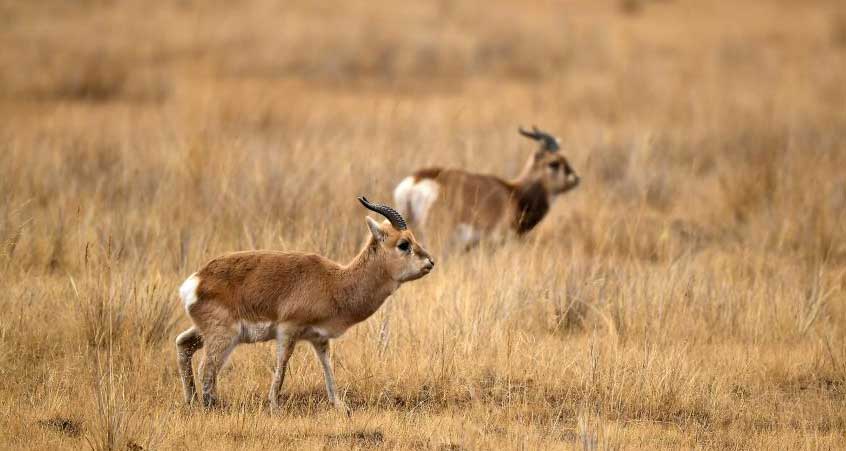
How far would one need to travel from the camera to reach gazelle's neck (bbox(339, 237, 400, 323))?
7148 millimetres

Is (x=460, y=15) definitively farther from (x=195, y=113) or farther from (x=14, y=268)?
(x=14, y=268)

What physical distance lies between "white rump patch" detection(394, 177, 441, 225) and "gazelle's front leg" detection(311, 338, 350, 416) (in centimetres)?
375

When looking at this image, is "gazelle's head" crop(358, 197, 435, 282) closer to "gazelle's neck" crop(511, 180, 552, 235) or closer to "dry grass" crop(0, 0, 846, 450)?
"dry grass" crop(0, 0, 846, 450)

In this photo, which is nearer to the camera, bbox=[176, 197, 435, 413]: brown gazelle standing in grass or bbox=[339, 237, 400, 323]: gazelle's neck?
bbox=[176, 197, 435, 413]: brown gazelle standing in grass

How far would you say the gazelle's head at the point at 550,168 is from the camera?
12.2m

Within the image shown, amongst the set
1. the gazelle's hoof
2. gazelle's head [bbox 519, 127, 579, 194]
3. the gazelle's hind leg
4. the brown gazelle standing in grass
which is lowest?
the gazelle's hoof

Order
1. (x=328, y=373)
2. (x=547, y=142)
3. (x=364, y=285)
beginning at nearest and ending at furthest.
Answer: (x=328, y=373), (x=364, y=285), (x=547, y=142)

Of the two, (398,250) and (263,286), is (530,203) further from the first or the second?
(263,286)

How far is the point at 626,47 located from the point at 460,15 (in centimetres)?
456

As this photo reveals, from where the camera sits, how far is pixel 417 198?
10.7 meters

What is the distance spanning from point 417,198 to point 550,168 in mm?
2183

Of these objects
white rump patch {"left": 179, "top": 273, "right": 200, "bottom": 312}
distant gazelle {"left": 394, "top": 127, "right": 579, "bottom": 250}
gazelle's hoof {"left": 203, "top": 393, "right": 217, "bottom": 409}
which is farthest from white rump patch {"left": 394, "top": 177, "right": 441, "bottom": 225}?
gazelle's hoof {"left": 203, "top": 393, "right": 217, "bottom": 409}

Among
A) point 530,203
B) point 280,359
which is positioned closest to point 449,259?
point 530,203

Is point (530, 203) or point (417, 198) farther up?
point (417, 198)
